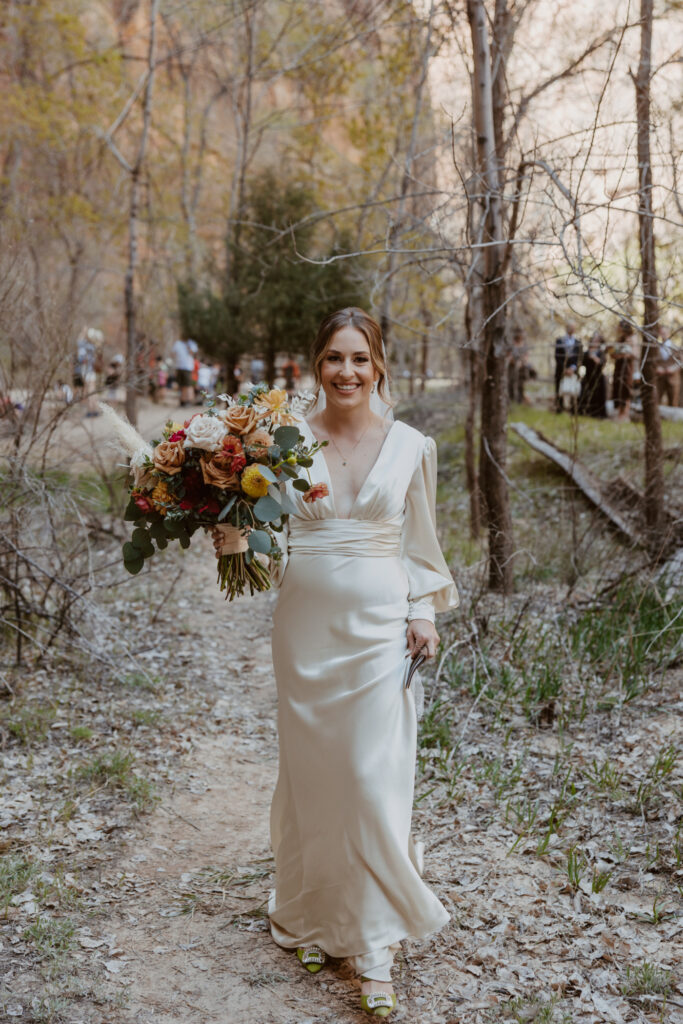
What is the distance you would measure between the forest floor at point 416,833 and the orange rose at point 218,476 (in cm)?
187

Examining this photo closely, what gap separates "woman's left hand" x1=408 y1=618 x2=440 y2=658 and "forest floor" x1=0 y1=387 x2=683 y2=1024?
1269mm

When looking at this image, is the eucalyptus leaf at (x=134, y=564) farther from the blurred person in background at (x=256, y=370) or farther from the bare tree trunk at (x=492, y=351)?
the blurred person in background at (x=256, y=370)

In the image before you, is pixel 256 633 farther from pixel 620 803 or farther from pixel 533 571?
pixel 620 803

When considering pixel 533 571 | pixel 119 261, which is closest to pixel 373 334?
pixel 533 571

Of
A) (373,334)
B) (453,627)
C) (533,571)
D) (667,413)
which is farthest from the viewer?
(667,413)

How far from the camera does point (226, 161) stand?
29.5 meters

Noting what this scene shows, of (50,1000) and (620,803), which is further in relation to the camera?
(620,803)

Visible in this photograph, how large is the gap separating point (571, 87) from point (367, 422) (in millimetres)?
9976

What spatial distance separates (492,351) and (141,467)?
15.7 ft

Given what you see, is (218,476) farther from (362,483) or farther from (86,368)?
(86,368)

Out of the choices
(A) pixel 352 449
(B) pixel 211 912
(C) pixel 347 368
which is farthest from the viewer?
(B) pixel 211 912

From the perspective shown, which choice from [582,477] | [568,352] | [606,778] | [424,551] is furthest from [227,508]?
→ [582,477]

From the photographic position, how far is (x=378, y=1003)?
3238 millimetres

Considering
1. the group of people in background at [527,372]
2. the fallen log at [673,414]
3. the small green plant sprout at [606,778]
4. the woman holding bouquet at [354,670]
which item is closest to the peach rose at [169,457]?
the woman holding bouquet at [354,670]
